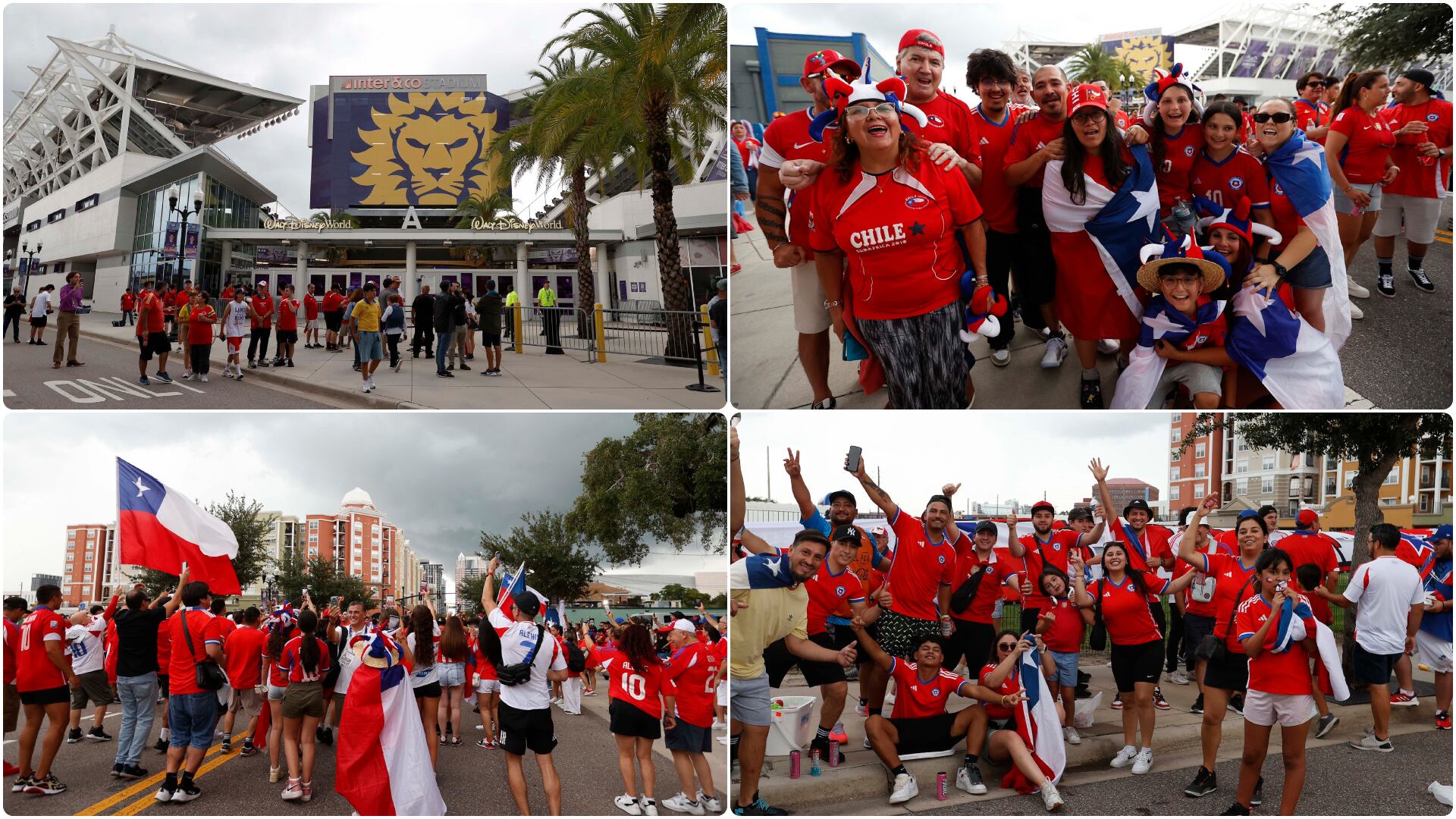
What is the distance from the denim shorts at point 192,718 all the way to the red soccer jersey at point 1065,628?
5.72 meters

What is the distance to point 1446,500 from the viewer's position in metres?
8.89

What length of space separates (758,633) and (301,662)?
336 cm

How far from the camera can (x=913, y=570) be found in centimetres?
550

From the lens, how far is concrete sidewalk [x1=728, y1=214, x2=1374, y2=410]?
206 inches

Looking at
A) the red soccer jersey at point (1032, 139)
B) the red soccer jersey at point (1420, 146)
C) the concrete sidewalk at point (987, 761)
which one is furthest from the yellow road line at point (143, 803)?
the red soccer jersey at point (1420, 146)

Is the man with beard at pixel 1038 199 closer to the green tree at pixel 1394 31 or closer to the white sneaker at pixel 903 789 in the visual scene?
the white sneaker at pixel 903 789

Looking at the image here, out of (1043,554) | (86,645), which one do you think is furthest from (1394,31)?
(86,645)

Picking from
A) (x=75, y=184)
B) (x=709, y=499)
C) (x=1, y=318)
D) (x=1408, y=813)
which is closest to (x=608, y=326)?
(x=709, y=499)

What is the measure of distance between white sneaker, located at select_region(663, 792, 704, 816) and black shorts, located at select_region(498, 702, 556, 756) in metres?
0.95

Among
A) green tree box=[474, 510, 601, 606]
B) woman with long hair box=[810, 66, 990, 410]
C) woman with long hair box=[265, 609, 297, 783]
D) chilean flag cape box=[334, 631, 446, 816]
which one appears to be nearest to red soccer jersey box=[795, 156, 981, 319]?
woman with long hair box=[810, 66, 990, 410]

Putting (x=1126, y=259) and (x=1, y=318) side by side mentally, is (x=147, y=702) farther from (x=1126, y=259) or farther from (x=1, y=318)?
(x=1126, y=259)

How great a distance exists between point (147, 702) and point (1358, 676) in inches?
357

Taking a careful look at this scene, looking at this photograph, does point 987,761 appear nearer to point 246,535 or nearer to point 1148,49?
point 1148,49

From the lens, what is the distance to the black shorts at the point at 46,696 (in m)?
5.94
